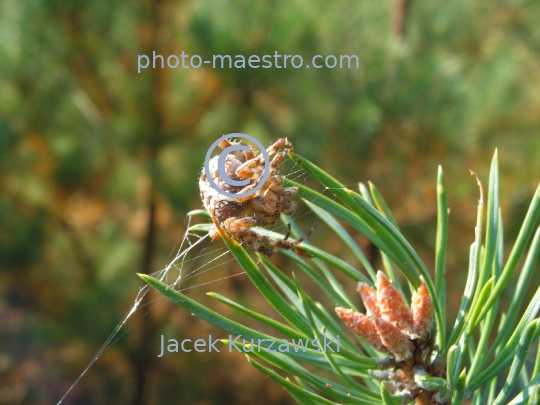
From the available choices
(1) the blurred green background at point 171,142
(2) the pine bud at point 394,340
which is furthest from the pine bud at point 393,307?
(1) the blurred green background at point 171,142

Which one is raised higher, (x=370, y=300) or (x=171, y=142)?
(x=171, y=142)

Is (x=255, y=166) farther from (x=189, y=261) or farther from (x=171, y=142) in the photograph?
(x=171, y=142)

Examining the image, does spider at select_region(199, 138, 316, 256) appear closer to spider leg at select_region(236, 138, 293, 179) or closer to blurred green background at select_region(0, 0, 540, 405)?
spider leg at select_region(236, 138, 293, 179)

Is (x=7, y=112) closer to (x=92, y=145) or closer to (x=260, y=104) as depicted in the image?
(x=92, y=145)

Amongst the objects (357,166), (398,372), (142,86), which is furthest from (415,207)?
(398,372)

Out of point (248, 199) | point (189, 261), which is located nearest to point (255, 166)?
point (248, 199)

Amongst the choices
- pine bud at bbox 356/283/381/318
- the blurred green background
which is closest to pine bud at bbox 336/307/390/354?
pine bud at bbox 356/283/381/318

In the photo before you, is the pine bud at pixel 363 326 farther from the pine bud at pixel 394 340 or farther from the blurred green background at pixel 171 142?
the blurred green background at pixel 171 142

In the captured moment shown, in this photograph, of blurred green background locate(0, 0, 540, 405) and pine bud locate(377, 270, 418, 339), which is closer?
pine bud locate(377, 270, 418, 339)
